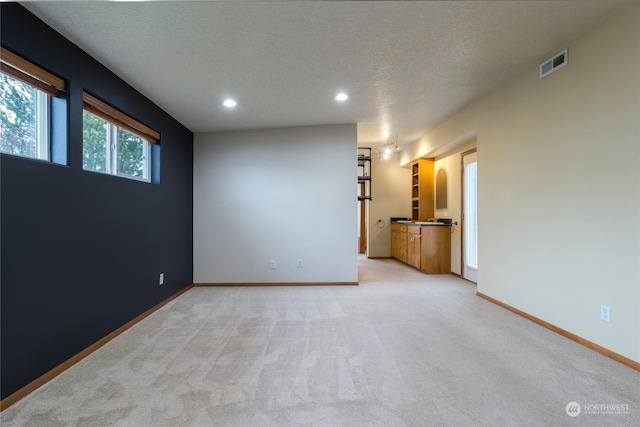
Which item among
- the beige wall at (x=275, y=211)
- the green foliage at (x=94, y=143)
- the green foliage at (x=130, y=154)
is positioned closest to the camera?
the green foliage at (x=94, y=143)

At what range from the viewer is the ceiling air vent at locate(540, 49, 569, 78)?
2.72 metres

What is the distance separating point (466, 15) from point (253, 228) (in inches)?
149

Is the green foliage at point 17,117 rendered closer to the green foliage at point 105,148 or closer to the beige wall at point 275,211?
the green foliage at point 105,148

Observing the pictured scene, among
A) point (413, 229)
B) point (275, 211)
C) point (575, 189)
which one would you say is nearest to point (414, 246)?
point (413, 229)

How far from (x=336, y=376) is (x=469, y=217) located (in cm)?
402

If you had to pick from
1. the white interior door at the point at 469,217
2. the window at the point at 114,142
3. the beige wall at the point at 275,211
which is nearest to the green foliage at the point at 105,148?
the window at the point at 114,142

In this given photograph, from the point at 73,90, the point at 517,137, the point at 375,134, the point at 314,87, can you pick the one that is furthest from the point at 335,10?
the point at 375,134

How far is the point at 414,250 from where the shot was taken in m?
6.11

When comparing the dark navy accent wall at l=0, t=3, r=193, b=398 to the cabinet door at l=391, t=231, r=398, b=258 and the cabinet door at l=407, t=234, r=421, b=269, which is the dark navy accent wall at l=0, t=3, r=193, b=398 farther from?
the cabinet door at l=391, t=231, r=398, b=258

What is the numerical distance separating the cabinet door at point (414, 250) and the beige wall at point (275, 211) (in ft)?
5.52

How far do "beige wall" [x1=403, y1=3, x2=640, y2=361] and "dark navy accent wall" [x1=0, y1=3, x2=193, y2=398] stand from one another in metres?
4.07

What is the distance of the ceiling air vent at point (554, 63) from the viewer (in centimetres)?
272

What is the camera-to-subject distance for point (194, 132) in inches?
192

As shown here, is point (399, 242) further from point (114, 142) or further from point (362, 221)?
point (114, 142)
